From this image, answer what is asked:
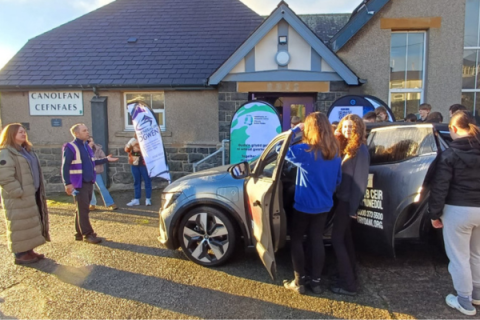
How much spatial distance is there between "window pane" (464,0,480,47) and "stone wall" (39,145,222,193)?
6.69 metres

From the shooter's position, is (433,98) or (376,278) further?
(433,98)

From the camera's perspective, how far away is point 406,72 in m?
8.50

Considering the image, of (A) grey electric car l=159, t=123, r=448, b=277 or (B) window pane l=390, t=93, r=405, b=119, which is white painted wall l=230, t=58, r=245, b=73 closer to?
(B) window pane l=390, t=93, r=405, b=119

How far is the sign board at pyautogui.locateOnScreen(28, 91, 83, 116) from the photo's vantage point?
9.39 m

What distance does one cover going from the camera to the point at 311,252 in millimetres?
3498

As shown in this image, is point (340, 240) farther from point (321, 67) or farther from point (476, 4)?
point (476, 4)

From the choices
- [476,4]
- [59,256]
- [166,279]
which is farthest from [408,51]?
[59,256]

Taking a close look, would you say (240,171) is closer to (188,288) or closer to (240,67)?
(188,288)

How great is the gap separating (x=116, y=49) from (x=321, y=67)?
19.9 ft

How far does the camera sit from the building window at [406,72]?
841cm

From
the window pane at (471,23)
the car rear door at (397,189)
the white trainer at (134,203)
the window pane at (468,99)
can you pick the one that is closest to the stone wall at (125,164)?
the white trainer at (134,203)

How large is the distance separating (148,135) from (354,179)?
4.63m

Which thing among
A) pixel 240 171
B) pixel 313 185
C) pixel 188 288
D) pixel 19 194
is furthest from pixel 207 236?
pixel 19 194

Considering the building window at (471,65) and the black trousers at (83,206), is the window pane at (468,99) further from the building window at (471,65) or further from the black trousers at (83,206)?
the black trousers at (83,206)
